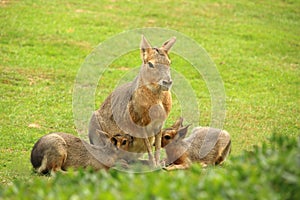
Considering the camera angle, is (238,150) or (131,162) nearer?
(131,162)

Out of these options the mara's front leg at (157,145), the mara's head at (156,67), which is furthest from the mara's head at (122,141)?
the mara's head at (156,67)

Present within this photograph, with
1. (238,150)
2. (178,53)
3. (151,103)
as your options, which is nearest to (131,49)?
(178,53)

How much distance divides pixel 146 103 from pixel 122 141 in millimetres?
711

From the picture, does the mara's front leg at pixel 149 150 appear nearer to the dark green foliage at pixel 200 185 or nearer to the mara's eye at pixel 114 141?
the mara's eye at pixel 114 141

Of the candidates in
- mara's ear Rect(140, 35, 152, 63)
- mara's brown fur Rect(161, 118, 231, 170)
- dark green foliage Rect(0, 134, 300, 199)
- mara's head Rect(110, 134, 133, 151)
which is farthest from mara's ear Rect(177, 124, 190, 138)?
dark green foliage Rect(0, 134, 300, 199)

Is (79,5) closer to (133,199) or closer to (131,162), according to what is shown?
(131,162)

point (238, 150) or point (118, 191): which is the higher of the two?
point (118, 191)

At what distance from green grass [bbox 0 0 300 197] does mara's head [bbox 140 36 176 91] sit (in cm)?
237

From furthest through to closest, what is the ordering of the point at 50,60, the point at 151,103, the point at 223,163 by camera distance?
the point at 50,60
the point at 223,163
the point at 151,103

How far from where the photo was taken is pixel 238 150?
13.0m

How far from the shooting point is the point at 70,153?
37.5 ft

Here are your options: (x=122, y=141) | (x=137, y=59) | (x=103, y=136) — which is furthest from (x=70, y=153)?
(x=137, y=59)

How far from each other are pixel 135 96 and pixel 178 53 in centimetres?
1074

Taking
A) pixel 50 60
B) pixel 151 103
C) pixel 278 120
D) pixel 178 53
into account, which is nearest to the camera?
pixel 151 103
